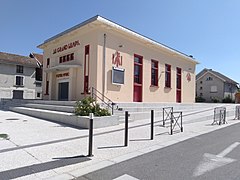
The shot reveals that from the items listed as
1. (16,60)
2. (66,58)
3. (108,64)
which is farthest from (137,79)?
(16,60)

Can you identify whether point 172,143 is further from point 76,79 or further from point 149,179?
point 76,79

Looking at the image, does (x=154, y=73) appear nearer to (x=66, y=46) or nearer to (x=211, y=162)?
Result: (x=66, y=46)

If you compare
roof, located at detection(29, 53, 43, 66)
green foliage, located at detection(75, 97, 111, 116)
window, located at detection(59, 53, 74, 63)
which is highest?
roof, located at detection(29, 53, 43, 66)

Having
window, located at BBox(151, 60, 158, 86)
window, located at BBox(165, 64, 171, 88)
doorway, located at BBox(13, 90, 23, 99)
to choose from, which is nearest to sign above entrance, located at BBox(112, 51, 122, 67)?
window, located at BBox(151, 60, 158, 86)

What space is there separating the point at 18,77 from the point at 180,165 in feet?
130

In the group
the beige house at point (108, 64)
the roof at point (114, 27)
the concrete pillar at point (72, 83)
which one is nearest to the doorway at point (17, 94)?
the roof at point (114, 27)

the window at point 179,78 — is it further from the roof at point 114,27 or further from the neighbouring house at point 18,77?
the neighbouring house at point 18,77

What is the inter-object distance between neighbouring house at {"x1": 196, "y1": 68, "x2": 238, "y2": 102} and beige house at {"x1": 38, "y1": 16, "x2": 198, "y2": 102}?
33.6 meters

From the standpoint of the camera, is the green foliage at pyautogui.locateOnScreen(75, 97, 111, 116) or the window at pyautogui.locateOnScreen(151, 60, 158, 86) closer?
the green foliage at pyautogui.locateOnScreen(75, 97, 111, 116)

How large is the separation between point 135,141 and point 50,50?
17.5 meters

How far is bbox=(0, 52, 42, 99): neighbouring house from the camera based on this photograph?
36.8 meters

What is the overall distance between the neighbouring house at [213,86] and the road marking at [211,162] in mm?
49076

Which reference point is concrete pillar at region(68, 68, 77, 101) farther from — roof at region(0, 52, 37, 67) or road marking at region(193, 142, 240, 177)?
roof at region(0, 52, 37, 67)

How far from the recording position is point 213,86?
53.8 metres
